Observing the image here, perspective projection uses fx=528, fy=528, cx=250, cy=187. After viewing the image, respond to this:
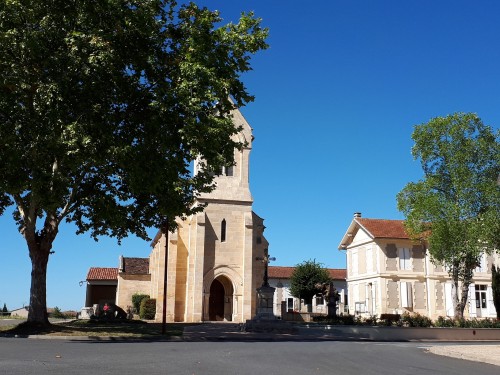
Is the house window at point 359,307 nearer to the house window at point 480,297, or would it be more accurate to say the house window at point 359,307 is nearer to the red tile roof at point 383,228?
the red tile roof at point 383,228

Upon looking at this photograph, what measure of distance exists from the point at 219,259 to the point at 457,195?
1621 centimetres

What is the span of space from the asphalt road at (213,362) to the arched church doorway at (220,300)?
21.6 meters

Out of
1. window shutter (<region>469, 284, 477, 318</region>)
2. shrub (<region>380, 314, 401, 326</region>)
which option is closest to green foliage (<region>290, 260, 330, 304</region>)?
window shutter (<region>469, 284, 477, 318</region>)

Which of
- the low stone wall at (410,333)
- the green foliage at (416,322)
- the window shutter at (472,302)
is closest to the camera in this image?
the low stone wall at (410,333)

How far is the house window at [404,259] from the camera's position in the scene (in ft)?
142

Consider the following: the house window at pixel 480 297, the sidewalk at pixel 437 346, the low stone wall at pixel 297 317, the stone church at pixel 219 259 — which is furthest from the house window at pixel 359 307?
the sidewalk at pixel 437 346

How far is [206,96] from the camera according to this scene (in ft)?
59.7

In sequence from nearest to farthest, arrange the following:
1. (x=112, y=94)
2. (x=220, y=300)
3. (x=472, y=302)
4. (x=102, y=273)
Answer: (x=112, y=94), (x=220, y=300), (x=472, y=302), (x=102, y=273)

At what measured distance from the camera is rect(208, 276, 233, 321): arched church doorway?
123 ft

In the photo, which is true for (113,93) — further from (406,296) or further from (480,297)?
(480,297)

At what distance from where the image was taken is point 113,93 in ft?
A: 61.1

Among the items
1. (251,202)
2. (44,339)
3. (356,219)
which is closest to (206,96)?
(44,339)

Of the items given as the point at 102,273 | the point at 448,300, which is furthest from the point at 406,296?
the point at 102,273

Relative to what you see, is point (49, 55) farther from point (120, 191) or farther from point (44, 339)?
point (44, 339)
